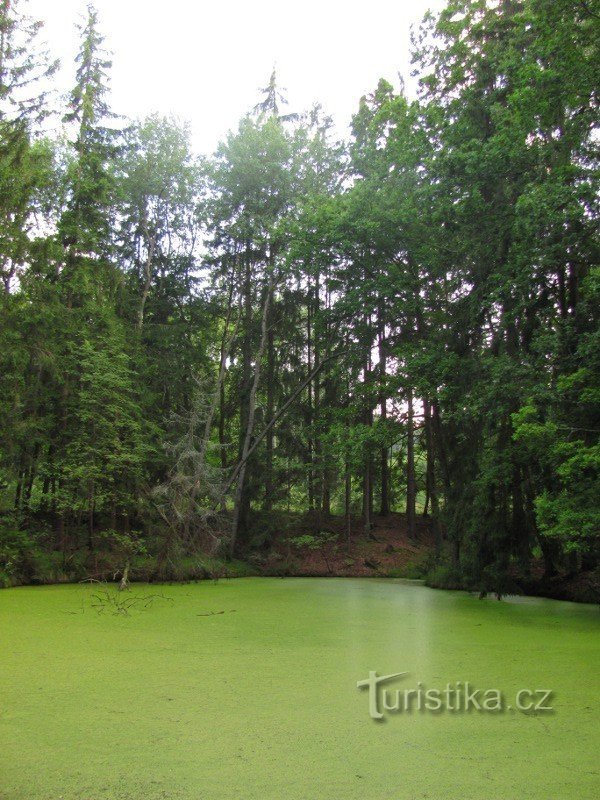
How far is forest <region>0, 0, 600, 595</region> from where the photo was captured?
6.43m

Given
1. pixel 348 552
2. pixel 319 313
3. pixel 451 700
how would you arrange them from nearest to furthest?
1. pixel 451 700
2. pixel 319 313
3. pixel 348 552

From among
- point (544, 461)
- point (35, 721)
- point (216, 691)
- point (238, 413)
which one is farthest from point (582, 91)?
point (238, 413)

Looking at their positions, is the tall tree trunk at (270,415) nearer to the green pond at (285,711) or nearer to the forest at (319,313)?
the forest at (319,313)

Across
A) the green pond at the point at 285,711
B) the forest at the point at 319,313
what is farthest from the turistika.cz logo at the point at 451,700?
the forest at the point at 319,313

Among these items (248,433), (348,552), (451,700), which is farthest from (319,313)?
(451,700)

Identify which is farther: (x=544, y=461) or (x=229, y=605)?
(x=229, y=605)

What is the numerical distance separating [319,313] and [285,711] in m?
7.80

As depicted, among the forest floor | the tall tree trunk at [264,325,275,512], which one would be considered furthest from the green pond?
the tall tree trunk at [264,325,275,512]

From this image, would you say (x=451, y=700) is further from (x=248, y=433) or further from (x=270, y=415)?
(x=270, y=415)

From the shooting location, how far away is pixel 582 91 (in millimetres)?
6328

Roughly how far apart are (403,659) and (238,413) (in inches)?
451

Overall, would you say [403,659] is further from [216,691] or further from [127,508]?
[127,508]

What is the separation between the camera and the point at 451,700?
2.84 meters

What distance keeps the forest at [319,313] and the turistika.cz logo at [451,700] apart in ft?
8.70
